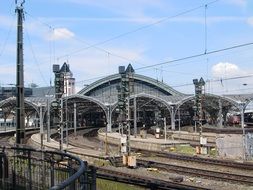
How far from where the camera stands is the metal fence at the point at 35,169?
966 cm

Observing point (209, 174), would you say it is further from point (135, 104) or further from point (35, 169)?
point (135, 104)

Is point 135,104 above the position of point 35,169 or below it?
above

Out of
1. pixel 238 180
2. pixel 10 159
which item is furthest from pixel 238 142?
pixel 10 159

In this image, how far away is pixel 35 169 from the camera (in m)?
12.1

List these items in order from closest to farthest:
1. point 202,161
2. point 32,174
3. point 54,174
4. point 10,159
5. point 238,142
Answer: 1. point 54,174
2. point 32,174
3. point 10,159
4. point 202,161
5. point 238,142

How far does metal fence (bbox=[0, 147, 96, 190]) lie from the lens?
966 centimetres

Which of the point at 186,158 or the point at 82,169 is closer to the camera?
the point at 82,169

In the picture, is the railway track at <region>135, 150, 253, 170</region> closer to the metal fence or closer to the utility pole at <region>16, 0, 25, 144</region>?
the utility pole at <region>16, 0, 25, 144</region>

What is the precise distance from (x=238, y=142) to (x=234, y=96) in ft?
179

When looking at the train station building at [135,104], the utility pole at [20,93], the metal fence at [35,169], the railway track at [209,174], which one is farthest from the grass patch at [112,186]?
the train station building at [135,104]

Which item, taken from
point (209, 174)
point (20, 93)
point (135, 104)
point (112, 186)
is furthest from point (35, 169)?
point (135, 104)

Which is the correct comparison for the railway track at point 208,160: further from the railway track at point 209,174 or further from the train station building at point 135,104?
the train station building at point 135,104

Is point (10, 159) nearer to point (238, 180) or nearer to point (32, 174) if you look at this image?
point (32, 174)

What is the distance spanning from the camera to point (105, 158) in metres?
36.9
